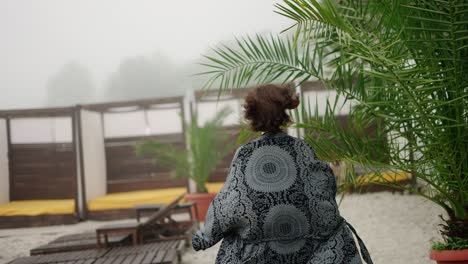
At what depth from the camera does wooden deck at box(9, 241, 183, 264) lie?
3947mm

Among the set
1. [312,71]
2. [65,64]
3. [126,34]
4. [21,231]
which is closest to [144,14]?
[126,34]

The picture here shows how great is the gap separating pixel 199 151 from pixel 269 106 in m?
5.85

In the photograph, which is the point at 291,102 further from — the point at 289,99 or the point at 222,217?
the point at 222,217

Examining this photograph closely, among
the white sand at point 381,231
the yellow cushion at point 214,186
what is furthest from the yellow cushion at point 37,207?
the yellow cushion at point 214,186

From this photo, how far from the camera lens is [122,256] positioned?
13.8 feet

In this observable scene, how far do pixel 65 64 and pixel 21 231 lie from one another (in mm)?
23479

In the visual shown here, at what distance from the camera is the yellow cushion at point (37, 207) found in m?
6.34

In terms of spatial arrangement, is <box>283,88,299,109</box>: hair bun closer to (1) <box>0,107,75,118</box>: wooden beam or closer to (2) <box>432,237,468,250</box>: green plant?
(2) <box>432,237,468,250</box>: green plant

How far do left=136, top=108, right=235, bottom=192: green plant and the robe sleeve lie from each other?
5681 millimetres

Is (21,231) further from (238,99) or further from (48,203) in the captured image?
(238,99)

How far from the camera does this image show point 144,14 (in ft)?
115

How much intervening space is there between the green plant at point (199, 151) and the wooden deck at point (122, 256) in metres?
2.82

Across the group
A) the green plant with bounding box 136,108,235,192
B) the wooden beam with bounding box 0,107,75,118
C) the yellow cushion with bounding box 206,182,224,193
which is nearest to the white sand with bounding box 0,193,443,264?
the green plant with bounding box 136,108,235,192

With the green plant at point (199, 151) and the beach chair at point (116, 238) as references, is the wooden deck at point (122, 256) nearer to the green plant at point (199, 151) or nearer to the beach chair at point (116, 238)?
the beach chair at point (116, 238)
